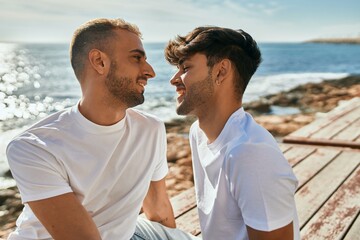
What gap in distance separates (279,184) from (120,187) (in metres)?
1.03

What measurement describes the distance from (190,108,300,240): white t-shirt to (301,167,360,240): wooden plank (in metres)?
Result: 1.09

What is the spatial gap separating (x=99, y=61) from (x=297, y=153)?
11.1 ft

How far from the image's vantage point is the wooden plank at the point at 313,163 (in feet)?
13.9

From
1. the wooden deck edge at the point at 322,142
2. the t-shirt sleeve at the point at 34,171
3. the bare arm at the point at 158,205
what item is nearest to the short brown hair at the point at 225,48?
the t-shirt sleeve at the point at 34,171

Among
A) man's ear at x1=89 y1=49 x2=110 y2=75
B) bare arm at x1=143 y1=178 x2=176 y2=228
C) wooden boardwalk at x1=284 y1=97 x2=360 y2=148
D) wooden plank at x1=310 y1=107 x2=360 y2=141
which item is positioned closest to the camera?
man's ear at x1=89 y1=49 x2=110 y2=75

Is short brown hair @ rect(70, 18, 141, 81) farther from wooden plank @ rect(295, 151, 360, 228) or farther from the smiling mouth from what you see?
wooden plank @ rect(295, 151, 360, 228)

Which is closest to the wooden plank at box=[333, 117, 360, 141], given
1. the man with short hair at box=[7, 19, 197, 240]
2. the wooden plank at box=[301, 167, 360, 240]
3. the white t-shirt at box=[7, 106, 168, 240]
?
the wooden plank at box=[301, 167, 360, 240]

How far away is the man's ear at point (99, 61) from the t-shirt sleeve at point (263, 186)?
1051 mm

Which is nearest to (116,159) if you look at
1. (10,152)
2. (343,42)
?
(10,152)

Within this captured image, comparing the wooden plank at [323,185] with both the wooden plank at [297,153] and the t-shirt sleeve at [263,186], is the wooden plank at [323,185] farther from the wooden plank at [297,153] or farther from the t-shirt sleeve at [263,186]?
the t-shirt sleeve at [263,186]

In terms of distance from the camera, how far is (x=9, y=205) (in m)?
5.57

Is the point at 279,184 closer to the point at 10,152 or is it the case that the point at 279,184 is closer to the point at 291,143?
the point at 10,152

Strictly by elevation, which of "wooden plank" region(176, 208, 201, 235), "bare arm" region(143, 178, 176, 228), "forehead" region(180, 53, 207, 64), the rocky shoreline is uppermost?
"forehead" region(180, 53, 207, 64)

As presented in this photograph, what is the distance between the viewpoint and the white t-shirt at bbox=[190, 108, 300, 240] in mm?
1644
